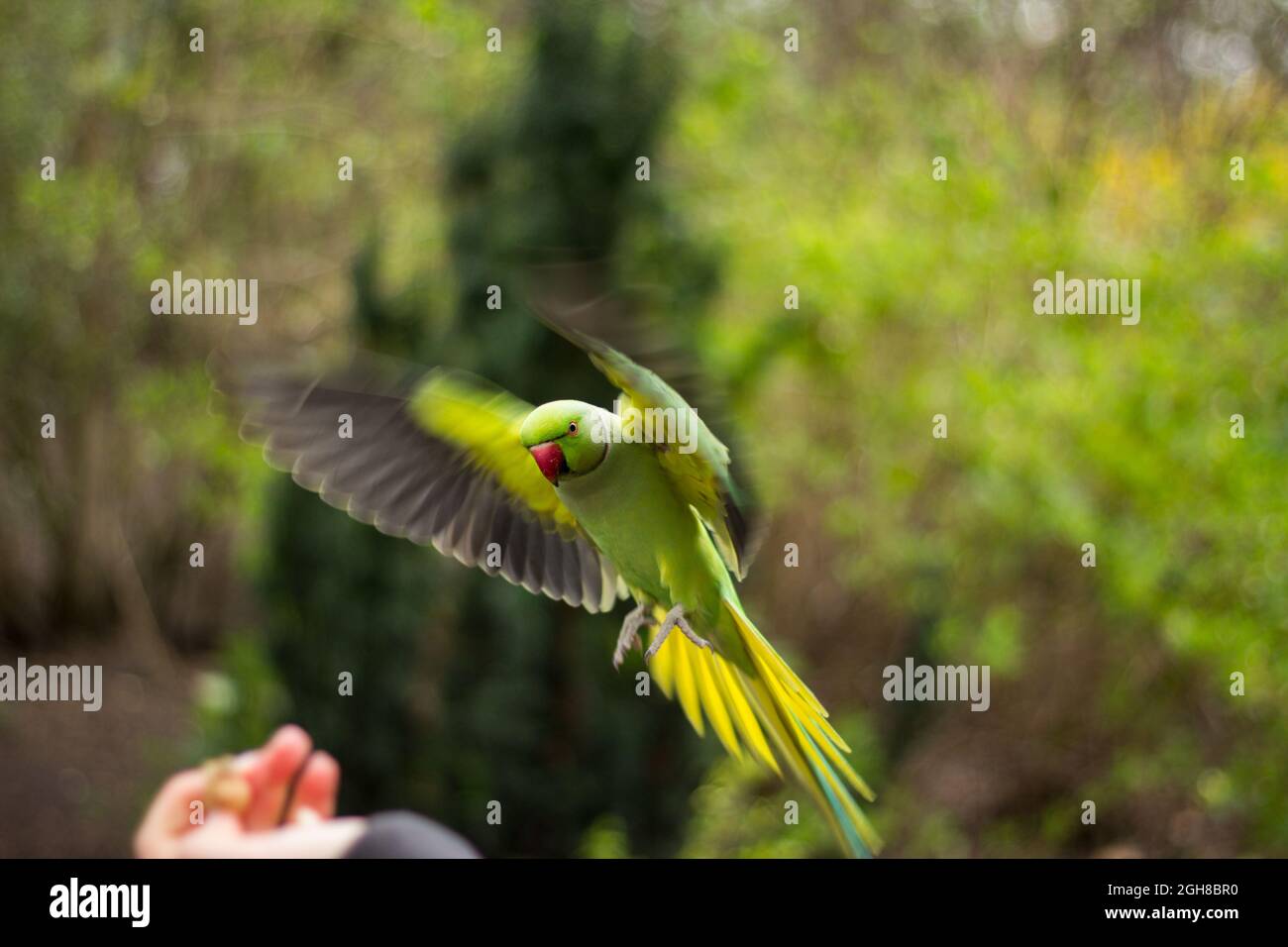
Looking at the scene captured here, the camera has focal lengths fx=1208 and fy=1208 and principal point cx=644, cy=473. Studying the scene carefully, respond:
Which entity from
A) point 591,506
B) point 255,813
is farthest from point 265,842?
point 591,506

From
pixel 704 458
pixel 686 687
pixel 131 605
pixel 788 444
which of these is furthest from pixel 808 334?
pixel 131 605

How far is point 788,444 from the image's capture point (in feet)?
18.0

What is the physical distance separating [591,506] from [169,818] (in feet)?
2.53

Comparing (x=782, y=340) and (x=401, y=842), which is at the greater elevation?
(x=782, y=340)

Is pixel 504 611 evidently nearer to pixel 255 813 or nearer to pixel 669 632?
pixel 255 813

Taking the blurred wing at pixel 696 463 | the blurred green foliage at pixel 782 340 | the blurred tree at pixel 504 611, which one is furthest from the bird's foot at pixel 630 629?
the blurred tree at pixel 504 611

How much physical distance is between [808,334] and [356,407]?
3.64 metres

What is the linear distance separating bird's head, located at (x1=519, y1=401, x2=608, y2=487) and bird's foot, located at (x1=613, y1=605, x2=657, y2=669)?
20 cm

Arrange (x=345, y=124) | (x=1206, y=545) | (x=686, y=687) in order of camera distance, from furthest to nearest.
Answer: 1. (x=345, y=124)
2. (x=1206, y=545)
3. (x=686, y=687)

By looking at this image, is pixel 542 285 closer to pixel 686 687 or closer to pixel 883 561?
pixel 686 687

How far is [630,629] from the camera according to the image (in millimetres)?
1459

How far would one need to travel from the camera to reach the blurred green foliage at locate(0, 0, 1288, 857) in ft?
14.0

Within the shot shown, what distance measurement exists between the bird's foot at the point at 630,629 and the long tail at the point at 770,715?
0.02 metres

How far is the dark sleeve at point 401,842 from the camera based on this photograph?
5.44ft
